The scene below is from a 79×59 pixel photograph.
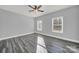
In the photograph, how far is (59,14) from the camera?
163 centimetres

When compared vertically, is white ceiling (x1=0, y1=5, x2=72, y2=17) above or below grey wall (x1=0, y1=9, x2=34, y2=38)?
above

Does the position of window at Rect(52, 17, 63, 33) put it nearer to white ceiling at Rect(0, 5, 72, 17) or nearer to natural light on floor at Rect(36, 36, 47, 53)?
white ceiling at Rect(0, 5, 72, 17)

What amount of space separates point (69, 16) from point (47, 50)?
2.36 feet

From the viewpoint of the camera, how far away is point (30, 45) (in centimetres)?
156

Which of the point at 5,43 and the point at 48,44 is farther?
the point at 48,44

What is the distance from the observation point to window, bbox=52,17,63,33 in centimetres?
161

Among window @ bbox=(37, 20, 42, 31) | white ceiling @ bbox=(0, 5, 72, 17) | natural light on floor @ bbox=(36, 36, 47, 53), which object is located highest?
white ceiling @ bbox=(0, 5, 72, 17)

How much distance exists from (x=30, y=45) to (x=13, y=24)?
0.48 metres

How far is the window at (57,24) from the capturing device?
5.28 feet

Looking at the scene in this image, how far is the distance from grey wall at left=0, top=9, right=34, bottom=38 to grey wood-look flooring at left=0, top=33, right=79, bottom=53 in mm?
109

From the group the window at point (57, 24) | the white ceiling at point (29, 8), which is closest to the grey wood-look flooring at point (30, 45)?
the window at point (57, 24)

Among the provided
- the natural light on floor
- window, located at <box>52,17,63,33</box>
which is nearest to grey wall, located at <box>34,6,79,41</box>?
window, located at <box>52,17,63,33</box>

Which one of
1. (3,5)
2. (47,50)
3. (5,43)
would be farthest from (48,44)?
(3,5)
